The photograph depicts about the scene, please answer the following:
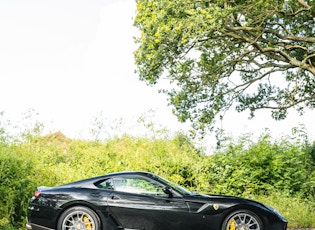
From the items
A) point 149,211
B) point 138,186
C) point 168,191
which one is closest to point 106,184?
point 138,186

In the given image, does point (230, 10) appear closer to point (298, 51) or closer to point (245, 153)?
point (245, 153)

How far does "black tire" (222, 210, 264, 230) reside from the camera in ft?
32.4

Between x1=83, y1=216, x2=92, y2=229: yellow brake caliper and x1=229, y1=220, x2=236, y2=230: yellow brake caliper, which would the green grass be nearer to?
x1=229, y1=220, x2=236, y2=230: yellow brake caliper

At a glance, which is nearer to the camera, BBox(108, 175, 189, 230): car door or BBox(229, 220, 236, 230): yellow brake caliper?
BBox(108, 175, 189, 230): car door

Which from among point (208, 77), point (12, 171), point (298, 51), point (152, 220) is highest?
point (298, 51)

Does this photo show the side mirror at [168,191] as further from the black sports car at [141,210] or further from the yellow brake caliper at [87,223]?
the yellow brake caliper at [87,223]

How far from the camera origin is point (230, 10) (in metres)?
16.1

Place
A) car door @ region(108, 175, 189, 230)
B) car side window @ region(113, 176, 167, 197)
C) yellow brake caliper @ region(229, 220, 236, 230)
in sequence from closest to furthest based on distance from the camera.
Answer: car door @ region(108, 175, 189, 230) < yellow brake caliper @ region(229, 220, 236, 230) < car side window @ region(113, 176, 167, 197)

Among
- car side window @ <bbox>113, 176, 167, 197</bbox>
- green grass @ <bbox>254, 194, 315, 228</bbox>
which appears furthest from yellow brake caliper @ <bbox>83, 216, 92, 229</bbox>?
green grass @ <bbox>254, 194, 315, 228</bbox>

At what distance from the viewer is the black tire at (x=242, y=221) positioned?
32.4 ft

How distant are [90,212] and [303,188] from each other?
31.7ft

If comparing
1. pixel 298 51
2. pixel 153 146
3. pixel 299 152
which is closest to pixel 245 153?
pixel 299 152

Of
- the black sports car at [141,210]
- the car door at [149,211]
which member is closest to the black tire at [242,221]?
the black sports car at [141,210]

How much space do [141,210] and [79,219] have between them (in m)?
1.19
